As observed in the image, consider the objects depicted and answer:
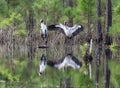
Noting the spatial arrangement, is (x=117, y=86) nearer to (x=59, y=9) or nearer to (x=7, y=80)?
(x=7, y=80)

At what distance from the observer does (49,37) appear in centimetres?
3048

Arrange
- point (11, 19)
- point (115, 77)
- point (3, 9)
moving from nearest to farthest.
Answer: point (115, 77), point (11, 19), point (3, 9)

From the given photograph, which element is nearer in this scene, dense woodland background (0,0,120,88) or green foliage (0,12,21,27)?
dense woodland background (0,0,120,88)

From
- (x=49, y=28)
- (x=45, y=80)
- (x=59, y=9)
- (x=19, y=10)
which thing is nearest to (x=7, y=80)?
(x=45, y=80)

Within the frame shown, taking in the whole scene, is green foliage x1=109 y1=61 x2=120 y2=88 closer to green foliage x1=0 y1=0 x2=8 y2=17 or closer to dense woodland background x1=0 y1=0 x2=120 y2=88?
dense woodland background x1=0 y1=0 x2=120 y2=88

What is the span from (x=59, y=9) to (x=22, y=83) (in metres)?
21.0

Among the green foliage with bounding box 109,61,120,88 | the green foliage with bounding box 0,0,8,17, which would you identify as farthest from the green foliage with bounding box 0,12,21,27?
the green foliage with bounding box 109,61,120,88

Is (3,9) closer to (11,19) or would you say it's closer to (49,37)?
(11,19)

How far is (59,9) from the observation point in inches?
1283

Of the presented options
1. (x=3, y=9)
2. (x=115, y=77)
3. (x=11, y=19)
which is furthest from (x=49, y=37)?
(x=115, y=77)

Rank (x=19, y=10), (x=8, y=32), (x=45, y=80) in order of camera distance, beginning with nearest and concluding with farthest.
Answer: (x=45, y=80) < (x=8, y=32) < (x=19, y=10)

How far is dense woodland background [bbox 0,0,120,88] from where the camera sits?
1416cm

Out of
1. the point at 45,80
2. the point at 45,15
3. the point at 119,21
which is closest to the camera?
the point at 45,80

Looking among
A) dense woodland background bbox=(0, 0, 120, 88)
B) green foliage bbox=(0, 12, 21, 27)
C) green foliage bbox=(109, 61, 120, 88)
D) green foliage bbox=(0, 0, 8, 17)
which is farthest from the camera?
green foliage bbox=(0, 0, 8, 17)
